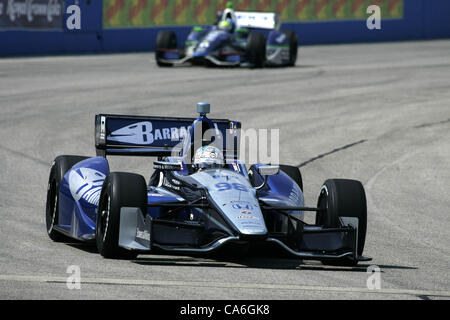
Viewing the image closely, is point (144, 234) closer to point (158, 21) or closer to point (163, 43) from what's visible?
point (163, 43)

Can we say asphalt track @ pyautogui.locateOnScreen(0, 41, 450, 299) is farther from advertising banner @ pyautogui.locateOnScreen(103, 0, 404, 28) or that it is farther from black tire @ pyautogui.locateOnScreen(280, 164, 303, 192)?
advertising banner @ pyautogui.locateOnScreen(103, 0, 404, 28)

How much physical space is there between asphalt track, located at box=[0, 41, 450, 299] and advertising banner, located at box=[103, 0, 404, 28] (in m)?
1.91

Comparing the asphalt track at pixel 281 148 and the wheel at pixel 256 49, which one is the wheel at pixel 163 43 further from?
the wheel at pixel 256 49

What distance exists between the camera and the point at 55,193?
11.5m

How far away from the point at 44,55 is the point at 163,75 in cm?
631

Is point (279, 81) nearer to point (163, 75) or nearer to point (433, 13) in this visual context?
point (163, 75)

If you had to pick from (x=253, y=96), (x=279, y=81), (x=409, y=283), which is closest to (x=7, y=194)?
(x=409, y=283)

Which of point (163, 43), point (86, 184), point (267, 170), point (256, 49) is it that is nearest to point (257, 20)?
point (256, 49)

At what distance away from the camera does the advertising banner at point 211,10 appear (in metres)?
34.8

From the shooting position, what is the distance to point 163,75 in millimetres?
27031


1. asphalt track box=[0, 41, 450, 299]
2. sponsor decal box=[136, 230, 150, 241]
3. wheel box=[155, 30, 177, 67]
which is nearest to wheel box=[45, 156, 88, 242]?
asphalt track box=[0, 41, 450, 299]

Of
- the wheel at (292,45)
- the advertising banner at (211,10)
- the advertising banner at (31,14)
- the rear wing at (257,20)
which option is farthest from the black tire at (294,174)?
the advertising banner at (211,10)

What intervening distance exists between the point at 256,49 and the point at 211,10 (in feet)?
32.7

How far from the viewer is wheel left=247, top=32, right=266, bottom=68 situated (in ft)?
92.0
